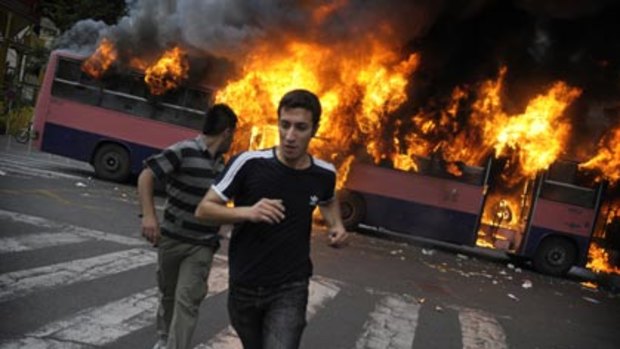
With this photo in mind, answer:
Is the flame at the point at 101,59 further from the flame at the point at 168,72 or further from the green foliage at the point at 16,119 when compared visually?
the green foliage at the point at 16,119

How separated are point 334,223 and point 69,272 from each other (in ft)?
14.0

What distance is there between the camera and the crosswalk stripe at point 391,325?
6.13 metres

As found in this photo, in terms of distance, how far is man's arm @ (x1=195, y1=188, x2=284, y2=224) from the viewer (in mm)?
3076

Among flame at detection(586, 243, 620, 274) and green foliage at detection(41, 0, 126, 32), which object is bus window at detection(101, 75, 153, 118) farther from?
green foliage at detection(41, 0, 126, 32)

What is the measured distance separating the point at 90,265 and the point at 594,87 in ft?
38.6

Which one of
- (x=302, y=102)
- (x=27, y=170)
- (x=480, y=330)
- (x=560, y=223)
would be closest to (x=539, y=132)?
(x=560, y=223)

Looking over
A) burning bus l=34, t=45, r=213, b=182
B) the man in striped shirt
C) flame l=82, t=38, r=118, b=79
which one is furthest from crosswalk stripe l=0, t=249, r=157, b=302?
flame l=82, t=38, r=118, b=79

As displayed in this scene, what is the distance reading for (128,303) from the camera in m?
6.17

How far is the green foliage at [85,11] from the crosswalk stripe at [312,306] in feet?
74.9

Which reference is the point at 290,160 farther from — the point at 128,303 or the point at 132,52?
the point at 132,52

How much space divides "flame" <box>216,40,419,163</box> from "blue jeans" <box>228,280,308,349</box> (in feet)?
37.9

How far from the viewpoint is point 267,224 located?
3.30m

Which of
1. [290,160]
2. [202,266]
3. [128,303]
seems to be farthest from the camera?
[128,303]

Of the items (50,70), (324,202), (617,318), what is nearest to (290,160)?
(324,202)
